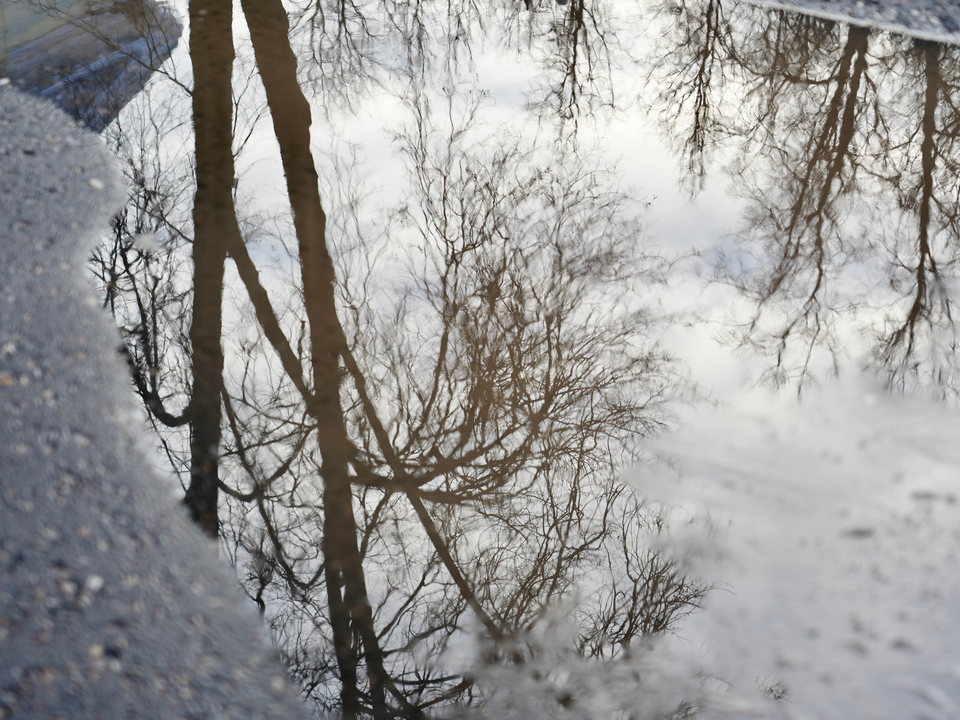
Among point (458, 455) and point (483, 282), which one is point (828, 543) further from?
point (483, 282)

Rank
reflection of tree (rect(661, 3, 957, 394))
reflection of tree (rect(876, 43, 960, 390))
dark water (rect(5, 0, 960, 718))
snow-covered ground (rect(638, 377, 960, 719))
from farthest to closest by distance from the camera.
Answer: reflection of tree (rect(661, 3, 957, 394))
reflection of tree (rect(876, 43, 960, 390))
dark water (rect(5, 0, 960, 718))
snow-covered ground (rect(638, 377, 960, 719))

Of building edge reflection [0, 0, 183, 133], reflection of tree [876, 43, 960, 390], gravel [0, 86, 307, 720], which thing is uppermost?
building edge reflection [0, 0, 183, 133]

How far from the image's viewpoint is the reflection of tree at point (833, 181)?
3635 millimetres

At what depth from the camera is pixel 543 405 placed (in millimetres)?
3172

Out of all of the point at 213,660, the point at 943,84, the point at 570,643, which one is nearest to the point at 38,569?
the point at 213,660

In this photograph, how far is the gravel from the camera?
190cm

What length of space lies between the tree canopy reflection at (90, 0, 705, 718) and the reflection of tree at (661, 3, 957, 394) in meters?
0.73

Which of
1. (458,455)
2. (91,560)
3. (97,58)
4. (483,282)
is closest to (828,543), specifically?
(458,455)

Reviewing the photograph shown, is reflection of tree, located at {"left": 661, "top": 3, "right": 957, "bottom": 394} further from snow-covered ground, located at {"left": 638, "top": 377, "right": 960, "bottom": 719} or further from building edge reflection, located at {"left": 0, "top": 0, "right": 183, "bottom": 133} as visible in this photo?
building edge reflection, located at {"left": 0, "top": 0, "right": 183, "bottom": 133}

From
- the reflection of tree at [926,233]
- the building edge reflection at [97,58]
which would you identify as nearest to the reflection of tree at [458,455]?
the reflection of tree at [926,233]

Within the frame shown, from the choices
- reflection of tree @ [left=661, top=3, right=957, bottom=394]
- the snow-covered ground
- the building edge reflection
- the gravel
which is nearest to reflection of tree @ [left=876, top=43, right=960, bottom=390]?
reflection of tree @ [left=661, top=3, right=957, bottom=394]

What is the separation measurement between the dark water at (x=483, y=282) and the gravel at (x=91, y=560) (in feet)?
0.45

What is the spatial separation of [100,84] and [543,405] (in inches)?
169

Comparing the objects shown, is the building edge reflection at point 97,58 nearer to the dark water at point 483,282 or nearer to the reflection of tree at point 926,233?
the dark water at point 483,282
